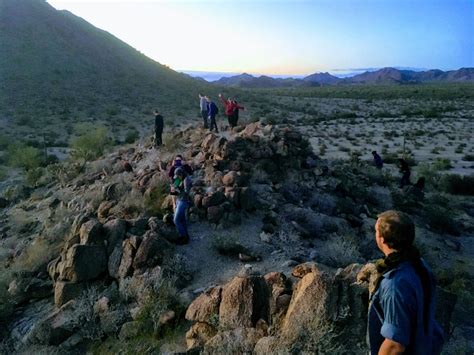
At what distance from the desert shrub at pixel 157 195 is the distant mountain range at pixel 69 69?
32042 mm

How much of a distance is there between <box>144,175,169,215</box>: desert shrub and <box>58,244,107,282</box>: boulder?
2147 mm

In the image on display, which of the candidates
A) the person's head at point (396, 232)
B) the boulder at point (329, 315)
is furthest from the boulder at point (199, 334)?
the person's head at point (396, 232)

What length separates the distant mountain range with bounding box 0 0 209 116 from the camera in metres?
45.6

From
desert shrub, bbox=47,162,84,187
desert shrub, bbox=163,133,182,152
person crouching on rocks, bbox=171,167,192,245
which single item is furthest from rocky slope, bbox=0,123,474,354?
desert shrub, bbox=47,162,84,187

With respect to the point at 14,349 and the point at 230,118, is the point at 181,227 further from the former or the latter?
the point at 230,118

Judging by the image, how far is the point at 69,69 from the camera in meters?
55.0

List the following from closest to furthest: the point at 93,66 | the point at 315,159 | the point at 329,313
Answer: the point at 329,313 < the point at 315,159 < the point at 93,66

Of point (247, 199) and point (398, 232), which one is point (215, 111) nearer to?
point (247, 199)

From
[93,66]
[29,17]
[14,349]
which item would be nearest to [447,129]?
[14,349]

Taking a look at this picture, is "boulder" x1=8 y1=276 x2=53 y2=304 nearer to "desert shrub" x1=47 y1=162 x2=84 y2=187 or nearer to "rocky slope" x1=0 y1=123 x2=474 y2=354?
"rocky slope" x1=0 y1=123 x2=474 y2=354

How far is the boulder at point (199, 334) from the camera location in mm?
6277

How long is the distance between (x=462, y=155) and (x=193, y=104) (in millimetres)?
31155

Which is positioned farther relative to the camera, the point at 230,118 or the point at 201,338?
the point at 230,118

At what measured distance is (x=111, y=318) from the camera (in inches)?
283
